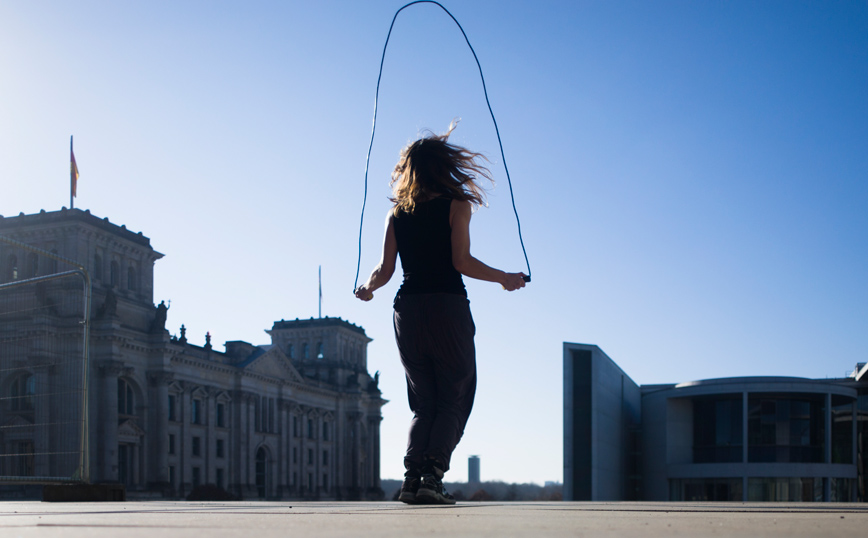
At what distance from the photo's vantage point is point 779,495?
192 ft

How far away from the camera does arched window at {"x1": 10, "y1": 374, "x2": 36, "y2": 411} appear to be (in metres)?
42.2

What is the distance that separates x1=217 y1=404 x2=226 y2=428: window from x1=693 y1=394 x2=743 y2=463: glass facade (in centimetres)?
3412

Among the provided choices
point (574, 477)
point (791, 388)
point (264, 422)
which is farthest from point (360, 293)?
point (264, 422)

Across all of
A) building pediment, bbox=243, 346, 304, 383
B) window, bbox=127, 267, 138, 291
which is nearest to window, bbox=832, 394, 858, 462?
building pediment, bbox=243, 346, 304, 383

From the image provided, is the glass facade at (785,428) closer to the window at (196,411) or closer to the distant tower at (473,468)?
the window at (196,411)

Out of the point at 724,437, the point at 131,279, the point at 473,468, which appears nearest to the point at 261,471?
the point at 131,279

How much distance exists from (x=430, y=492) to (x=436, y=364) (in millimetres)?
847

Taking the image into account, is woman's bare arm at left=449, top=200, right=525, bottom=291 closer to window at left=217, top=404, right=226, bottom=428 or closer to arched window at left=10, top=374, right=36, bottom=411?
arched window at left=10, top=374, right=36, bottom=411

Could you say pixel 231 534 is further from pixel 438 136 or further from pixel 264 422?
pixel 264 422

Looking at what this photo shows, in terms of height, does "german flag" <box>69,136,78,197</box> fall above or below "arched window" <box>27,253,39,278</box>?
above

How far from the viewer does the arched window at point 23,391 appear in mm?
42156

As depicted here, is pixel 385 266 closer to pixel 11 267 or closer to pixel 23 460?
pixel 23 460

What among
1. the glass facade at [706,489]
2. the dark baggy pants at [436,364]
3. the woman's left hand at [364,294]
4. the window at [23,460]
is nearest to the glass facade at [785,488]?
the glass facade at [706,489]

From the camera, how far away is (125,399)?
58.8m
